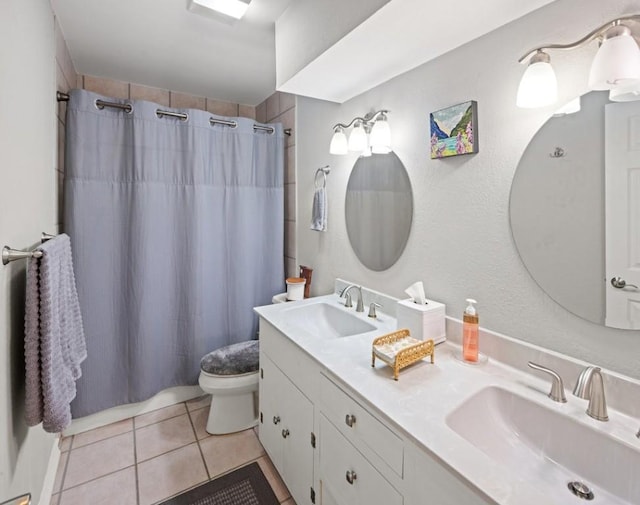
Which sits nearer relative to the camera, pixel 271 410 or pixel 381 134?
pixel 381 134

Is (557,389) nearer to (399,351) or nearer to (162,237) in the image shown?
(399,351)

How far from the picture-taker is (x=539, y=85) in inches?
36.5

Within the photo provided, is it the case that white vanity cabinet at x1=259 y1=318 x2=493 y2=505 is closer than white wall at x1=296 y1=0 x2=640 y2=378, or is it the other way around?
white vanity cabinet at x1=259 y1=318 x2=493 y2=505

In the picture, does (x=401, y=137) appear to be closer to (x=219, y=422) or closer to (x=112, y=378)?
(x=219, y=422)

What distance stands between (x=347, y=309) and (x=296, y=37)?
1357 millimetres

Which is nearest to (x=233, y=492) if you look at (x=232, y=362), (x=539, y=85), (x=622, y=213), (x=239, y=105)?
(x=232, y=362)

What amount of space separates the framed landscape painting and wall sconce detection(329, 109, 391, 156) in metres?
0.22

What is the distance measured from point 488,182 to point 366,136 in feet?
2.32

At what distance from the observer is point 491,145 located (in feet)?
3.80

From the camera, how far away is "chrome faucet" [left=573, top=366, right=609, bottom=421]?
843 millimetres

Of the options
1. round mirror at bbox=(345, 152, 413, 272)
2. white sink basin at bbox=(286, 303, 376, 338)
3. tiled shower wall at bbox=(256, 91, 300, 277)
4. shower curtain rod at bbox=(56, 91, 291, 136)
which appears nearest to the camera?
round mirror at bbox=(345, 152, 413, 272)

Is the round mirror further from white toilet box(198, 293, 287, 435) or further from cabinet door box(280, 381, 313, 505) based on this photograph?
white toilet box(198, 293, 287, 435)

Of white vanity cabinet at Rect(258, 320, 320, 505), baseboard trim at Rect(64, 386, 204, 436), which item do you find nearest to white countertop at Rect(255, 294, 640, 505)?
white vanity cabinet at Rect(258, 320, 320, 505)

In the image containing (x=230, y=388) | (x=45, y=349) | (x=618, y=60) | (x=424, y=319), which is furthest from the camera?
(x=230, y=388)
